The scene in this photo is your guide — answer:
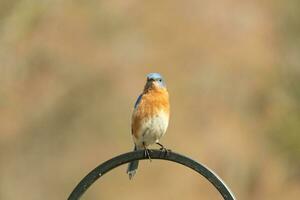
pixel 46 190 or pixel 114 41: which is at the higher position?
pixel 114 41

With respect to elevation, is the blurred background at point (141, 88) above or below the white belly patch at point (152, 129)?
above

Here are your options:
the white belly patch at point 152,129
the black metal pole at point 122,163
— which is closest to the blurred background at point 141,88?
the white belly patch at point 152,129

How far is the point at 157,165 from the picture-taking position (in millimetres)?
12602

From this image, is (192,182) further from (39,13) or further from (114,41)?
(39,13)

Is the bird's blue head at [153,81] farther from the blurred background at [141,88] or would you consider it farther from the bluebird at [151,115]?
the blurred background at [141,88]

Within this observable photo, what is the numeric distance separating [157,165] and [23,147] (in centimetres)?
203

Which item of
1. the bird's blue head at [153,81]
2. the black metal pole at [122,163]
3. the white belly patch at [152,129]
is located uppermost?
the bird's blue head at [153,81]

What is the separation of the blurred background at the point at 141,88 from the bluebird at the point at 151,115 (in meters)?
6.03

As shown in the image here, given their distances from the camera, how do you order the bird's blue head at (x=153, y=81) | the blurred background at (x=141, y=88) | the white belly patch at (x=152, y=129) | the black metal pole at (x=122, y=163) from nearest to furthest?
the black metal pole at (x=122, y=163)
the white belly patch at (x=152, y=129)
the bird's blue head at (x=153, y=81)
the blurred background at (x=141, y=88)

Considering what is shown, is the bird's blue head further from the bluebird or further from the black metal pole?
the black metal pole

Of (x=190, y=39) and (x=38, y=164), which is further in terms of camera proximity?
(x=190, y=39)

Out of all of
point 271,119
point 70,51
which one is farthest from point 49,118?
point 271,119

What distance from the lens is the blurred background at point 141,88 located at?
1245 cm

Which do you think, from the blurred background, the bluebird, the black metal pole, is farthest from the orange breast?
the blurred background
